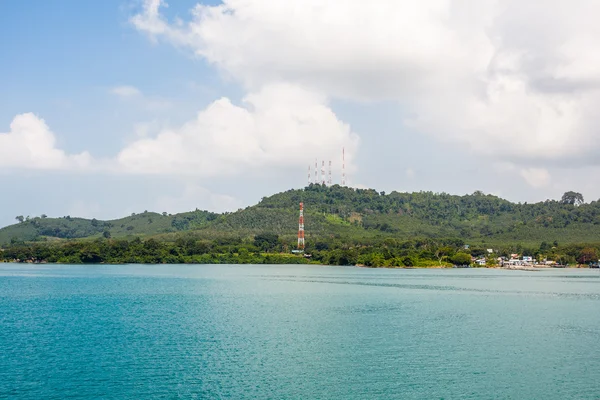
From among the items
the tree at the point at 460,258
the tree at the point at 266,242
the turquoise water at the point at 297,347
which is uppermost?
the tree at the point at 266,242

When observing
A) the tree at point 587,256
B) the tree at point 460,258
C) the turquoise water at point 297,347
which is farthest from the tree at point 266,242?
the turquoise water at point 297,347

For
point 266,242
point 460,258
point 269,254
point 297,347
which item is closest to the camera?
point 297,347

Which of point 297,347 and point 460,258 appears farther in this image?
point 460,258

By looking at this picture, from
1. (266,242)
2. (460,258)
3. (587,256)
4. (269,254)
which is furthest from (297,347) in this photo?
(587,256)

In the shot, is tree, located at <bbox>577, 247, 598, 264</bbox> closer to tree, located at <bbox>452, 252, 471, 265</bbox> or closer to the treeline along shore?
the treeline along shore

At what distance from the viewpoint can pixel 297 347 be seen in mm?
37594

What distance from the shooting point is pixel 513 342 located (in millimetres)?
40375

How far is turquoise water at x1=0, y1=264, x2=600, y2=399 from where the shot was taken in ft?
92.8

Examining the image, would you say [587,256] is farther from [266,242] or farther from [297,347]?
[297,347]

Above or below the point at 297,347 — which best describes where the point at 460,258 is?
above

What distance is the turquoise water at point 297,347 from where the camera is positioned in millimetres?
28281

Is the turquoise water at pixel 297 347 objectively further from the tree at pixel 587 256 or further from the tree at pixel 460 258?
the tree at pixel 587 256

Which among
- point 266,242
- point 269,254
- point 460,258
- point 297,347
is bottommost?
point 297,347

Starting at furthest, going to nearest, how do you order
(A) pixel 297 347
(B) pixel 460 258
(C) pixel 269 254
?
(C) pixel 269 254, (B) pixel 460 258, (A) pixel 297 347
